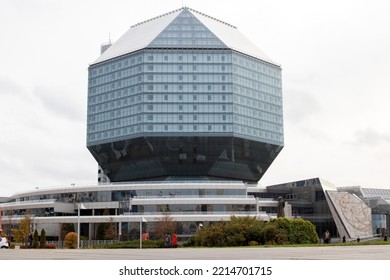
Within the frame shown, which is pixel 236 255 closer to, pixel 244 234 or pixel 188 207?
pixel 244 234

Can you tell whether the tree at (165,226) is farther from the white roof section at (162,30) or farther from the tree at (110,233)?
the white roof section at (162,30)

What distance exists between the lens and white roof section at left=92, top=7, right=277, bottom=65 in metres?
138

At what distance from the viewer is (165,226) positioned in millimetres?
93562

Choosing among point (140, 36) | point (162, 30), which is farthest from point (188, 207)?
point (140, 36)

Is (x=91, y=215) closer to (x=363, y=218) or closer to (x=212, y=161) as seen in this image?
(x=212, y=161)

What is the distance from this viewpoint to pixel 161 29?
138 metres

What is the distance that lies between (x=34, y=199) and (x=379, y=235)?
6547cm

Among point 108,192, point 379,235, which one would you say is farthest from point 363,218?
point 108,192

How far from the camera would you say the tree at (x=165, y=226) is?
304 feet

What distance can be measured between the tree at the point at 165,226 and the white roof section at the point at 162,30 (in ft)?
161

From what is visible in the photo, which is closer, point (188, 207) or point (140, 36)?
point (188, 207)

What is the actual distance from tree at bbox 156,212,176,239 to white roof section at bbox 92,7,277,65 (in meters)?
49.1

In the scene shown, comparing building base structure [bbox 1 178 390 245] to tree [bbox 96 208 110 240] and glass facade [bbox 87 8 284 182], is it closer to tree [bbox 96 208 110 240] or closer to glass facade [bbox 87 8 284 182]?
tree [bbox 96 208 110 240]

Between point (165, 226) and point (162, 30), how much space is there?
5726 centimetres
